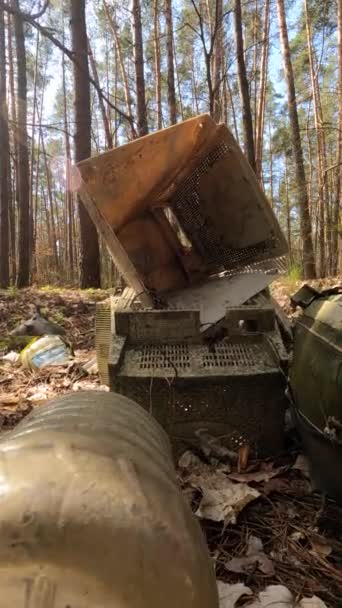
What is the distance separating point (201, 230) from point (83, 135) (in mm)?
4219

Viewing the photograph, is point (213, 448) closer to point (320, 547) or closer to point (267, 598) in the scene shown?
point (320, 547)

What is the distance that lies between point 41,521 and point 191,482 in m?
1.25

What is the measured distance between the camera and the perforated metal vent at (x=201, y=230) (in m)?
3.19

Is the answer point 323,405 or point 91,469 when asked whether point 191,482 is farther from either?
point 91,469

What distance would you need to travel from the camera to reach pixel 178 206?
3303 mm

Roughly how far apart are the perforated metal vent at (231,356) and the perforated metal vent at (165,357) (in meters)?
0.10

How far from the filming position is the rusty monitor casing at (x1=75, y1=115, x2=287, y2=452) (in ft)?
6.24

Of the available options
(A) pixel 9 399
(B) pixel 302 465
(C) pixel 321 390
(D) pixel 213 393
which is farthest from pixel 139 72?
(C) pixel 321 390

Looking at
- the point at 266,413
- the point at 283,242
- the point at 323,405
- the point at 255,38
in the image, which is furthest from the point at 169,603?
the point at 255,38

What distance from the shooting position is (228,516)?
1.53m

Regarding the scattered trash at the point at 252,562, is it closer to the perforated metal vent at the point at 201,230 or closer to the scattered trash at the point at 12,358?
the perforated metal vent at the point at 201,230

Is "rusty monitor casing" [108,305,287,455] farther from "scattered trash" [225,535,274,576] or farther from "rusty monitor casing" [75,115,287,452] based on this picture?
"scattered trash" [225,535,274,576]

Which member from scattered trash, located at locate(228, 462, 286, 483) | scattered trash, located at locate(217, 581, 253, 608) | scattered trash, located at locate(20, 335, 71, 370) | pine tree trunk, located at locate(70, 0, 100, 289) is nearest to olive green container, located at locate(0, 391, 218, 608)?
scattered trash, located at locate(217, 581, 253, 608)

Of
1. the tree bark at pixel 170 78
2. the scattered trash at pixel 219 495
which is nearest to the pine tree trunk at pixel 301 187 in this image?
the tree bark at pixel 170 78
